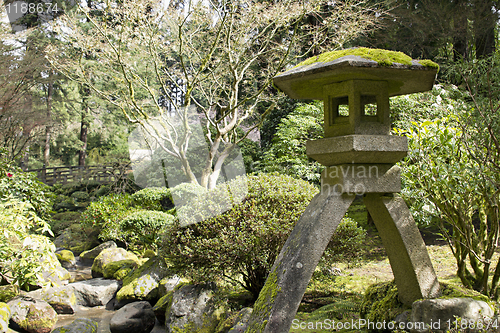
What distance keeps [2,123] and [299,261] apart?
43.7 feet

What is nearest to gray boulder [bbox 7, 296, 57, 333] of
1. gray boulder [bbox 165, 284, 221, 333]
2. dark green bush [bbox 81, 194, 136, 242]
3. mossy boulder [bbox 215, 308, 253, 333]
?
gray boulder [bbox 165, 284, 221, 333]

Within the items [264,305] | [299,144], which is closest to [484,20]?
[299,144]

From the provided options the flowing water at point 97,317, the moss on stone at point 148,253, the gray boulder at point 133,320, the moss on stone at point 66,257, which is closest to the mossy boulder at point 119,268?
the moss on stone at point 148,253

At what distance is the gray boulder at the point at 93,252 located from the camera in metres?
10.5

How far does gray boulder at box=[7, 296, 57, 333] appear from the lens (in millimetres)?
5395

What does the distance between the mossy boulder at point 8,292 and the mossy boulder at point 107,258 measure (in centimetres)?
269

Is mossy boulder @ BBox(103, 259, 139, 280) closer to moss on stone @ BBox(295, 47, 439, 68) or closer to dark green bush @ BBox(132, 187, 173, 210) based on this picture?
dark green bush @ BBox(132, 187, 173, 210)

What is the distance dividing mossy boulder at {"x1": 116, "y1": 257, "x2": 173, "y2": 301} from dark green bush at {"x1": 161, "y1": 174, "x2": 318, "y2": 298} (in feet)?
6.17

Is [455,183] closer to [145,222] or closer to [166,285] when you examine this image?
[166,285]

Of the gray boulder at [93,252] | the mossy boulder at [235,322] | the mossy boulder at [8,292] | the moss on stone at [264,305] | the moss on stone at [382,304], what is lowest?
the gray boulder at [93,252]

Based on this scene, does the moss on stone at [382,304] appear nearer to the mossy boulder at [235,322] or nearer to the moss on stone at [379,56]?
the mossy boulder at [235,322]

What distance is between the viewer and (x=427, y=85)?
3189mm

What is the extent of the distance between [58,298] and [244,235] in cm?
449

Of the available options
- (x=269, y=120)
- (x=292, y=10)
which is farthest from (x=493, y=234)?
(x=269, y=120)
